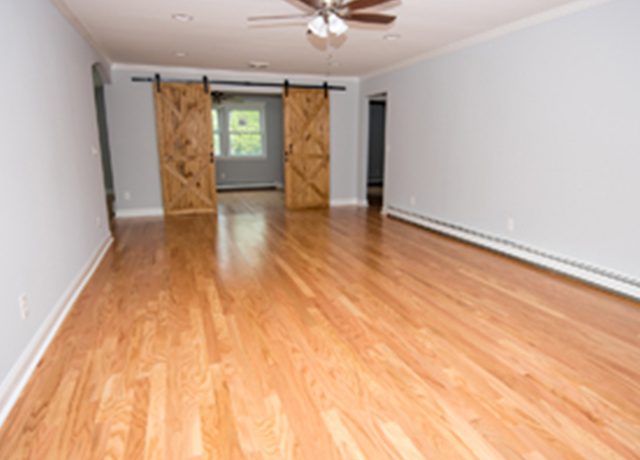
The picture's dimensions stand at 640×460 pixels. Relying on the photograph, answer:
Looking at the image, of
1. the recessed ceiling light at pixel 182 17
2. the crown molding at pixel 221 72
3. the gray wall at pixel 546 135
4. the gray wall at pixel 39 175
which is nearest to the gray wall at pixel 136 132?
the crown molding at pixel 221 72

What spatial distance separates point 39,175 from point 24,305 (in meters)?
0.90

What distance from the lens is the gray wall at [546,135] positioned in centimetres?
328

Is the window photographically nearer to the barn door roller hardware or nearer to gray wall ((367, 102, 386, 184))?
gray wall ((367, 102, 386, 184))

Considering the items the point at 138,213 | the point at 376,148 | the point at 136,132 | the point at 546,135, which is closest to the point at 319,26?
the point at 546,135

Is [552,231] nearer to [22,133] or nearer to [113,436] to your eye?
[113,436]

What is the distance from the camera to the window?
1066 cm

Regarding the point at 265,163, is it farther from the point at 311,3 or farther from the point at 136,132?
the point at 311,3

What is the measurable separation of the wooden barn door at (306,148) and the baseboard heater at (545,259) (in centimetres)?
253

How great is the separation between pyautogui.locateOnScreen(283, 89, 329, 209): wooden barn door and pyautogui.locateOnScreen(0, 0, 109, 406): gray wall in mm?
3892

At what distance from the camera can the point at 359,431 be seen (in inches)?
69.6

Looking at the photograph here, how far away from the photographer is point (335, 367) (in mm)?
2275

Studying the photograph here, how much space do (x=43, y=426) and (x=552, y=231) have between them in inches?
164

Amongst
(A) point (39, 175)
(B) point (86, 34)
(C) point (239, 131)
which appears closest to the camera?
(A) point (39, 175)

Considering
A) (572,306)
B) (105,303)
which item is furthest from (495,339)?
(105,303)
